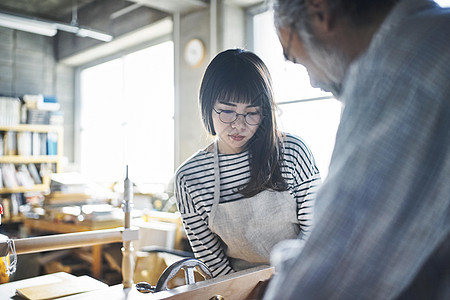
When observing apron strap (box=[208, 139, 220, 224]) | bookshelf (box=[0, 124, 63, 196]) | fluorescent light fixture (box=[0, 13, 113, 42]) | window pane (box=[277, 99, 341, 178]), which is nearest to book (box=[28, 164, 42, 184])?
bookshelf (box=[0, 124, 63, 196])

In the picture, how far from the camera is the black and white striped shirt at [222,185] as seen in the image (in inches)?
55.5

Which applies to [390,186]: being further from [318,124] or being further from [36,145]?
[36,145]

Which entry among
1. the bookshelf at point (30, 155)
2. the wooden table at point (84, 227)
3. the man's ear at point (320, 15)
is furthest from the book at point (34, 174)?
the man's ear at point (320, 15)

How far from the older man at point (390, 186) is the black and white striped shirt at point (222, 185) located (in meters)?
0.88

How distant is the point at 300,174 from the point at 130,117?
397 cm

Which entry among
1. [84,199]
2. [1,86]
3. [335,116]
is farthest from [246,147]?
[1,86]

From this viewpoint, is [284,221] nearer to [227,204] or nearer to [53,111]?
[227,204]

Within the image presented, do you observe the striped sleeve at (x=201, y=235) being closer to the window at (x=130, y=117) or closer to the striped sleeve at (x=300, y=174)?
the striped sleeve at (x=300, y=174)

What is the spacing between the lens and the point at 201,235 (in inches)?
55.6

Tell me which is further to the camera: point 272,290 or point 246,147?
point 246,147

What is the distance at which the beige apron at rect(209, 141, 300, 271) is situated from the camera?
140 cm

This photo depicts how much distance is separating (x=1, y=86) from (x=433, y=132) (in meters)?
5.79

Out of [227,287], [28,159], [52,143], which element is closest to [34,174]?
[28,159]

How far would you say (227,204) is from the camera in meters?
1.41
